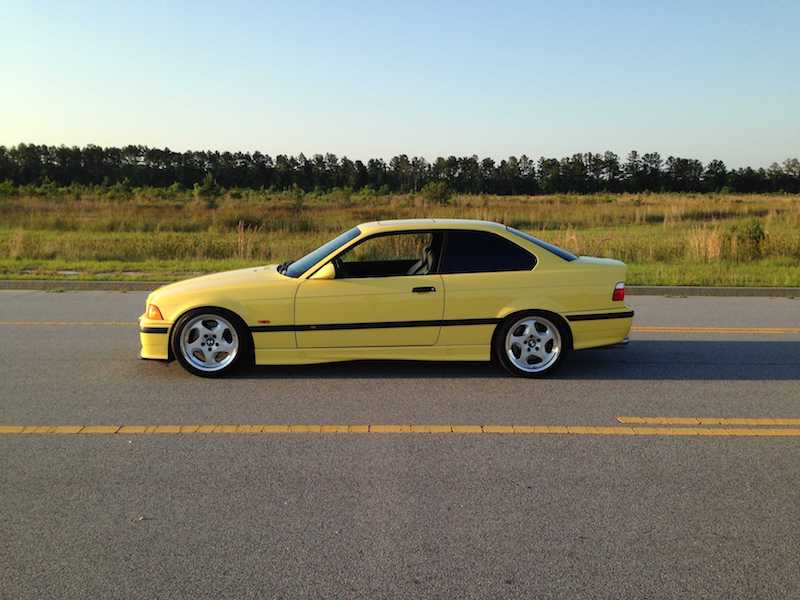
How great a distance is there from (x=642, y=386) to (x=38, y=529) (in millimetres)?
4806

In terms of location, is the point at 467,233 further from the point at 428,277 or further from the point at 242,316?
the point at 242,316

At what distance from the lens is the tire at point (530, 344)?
6.59 m

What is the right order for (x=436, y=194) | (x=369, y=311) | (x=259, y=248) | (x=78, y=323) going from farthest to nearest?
(x=436, y=194) → (x=259, y=248) → (x=78, y=323) → (x=369, y=311)

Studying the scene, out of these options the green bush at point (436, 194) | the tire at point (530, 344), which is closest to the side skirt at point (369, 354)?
the tire at point (530, 344)

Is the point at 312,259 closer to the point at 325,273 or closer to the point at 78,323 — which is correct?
the point at 325,273

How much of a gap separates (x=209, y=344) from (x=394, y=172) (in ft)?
358

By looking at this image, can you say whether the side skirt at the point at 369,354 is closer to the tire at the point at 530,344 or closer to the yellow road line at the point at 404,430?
the tire at the point at 530,344

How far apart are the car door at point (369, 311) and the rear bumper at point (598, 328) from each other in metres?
1.27

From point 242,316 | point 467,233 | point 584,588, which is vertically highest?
point 467,233

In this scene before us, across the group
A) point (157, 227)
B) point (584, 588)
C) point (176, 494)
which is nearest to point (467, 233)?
point (176, 494)

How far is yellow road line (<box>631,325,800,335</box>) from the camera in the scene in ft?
29.7

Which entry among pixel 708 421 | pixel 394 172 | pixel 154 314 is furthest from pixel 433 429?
pixel 394 172

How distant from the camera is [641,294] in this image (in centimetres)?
1288

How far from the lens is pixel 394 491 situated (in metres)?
4.03
